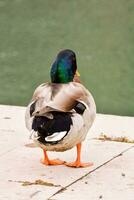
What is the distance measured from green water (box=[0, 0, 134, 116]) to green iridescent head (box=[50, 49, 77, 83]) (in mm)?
2914

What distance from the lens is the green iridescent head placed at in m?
6.02

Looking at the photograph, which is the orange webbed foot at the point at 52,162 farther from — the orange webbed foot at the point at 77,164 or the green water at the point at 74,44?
the green water at the point at 74,44

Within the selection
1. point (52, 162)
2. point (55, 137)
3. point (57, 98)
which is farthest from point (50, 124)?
point (52, 162)

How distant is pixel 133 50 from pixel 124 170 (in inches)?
135

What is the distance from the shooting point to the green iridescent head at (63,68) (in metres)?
6.02

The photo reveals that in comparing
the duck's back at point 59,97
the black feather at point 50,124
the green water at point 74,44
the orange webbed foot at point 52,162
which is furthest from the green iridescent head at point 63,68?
the green water at point 74,44

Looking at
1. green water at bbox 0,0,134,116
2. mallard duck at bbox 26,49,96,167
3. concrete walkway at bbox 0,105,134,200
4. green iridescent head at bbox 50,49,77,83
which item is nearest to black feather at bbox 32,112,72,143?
mallard duck at bbox 26,49,96,167

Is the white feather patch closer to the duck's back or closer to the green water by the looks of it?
the duck's back

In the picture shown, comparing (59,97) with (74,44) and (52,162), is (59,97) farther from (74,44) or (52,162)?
(74,44)

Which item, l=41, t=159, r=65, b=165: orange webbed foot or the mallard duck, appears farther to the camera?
l=41, t=159, r=65, b=165: orange webbed foot

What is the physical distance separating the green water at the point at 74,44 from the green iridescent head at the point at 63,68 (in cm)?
291

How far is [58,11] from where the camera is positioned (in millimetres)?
9328

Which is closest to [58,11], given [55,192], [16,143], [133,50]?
[133,50]

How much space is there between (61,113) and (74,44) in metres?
3.84
